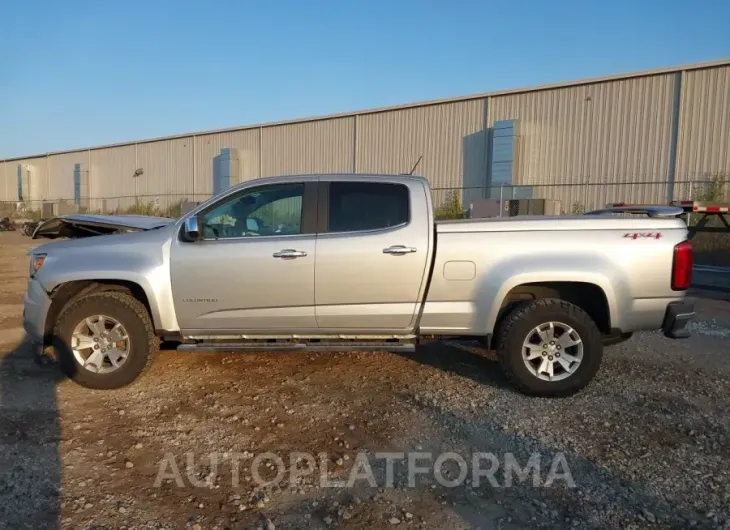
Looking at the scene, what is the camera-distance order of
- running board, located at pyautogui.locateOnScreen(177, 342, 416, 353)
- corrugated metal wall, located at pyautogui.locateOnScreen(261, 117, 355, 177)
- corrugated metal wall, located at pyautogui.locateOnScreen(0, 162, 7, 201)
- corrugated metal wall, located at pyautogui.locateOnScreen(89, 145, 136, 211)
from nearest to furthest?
1. running board, located at pyautogui.locateOnScreen(177, 342, 416, 353)
2. corrugated metal wall, located at pyautogui.locateOnScreen(261, 117, 355, 177)
3. corrugated metal wall, located at pyautogui.locateOnScreen(89, 145, 136, 211)
4. corrugated metal wall, located at pyautogui.locateOnScreen(0, 162, 7, 201)

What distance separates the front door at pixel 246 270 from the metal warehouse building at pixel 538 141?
16768 millimetres

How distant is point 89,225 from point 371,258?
305 centimetres

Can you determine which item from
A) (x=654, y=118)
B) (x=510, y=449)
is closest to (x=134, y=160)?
(x=654, y=118)

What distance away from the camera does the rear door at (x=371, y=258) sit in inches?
195

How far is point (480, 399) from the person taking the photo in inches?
194

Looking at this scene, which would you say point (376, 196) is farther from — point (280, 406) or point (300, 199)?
point (280, 406)

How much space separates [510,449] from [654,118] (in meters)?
18.7

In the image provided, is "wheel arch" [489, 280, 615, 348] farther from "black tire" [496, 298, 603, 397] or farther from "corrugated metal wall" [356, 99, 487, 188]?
"corrugated metal wall" [356, 99, 487, 188]

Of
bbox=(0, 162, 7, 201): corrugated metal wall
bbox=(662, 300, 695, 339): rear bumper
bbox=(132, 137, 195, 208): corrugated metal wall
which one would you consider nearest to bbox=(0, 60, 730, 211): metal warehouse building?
bbox=(132, 137, 195, 208): corrugated metal wall

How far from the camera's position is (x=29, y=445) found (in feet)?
13.0

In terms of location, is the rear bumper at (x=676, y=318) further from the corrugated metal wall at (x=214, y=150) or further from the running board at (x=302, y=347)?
the corrugated metal wall at (x=214, y=150)

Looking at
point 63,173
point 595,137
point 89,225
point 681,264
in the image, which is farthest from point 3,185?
point 681,264

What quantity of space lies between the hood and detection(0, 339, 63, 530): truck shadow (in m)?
1.37

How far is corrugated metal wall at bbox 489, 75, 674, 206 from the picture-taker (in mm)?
19297
